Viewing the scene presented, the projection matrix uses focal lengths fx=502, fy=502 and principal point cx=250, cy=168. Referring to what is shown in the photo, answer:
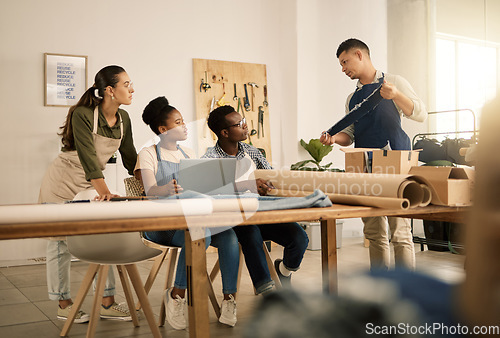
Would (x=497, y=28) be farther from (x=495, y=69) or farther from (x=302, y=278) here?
(x=302, y=278)

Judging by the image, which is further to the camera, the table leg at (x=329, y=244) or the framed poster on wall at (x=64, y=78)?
the framed poster on wall at (x=64, y=78)

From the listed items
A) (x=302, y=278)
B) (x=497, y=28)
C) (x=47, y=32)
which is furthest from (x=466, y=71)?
(x=47, y=32)

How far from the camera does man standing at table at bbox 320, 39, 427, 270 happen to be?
242 centimetres

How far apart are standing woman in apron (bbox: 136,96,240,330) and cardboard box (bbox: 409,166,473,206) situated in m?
0.78

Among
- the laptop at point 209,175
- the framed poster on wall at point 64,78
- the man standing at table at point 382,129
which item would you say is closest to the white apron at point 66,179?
the laptop at point 209,175

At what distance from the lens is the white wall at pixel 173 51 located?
4164 millimetres

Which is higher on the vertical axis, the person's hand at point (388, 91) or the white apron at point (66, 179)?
the person's hand at point (388, 91)

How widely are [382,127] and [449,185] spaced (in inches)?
47.7

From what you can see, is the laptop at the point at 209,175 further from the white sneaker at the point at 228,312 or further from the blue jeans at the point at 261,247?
the white sneaker at the point at 228,312

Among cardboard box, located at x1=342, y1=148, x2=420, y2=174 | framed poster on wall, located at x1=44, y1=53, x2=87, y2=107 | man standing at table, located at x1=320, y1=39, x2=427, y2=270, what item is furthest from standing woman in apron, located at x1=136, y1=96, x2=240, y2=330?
framed poster on wall, located at x1=44, y1=53, x2=87, y2=107

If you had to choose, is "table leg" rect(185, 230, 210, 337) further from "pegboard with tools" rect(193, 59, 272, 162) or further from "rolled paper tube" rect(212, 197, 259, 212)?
"pegboard with tools" rect(193, 59, 272, 162)

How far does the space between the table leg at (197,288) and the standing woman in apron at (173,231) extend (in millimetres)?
470

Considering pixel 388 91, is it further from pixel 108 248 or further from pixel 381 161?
pixel 108 248

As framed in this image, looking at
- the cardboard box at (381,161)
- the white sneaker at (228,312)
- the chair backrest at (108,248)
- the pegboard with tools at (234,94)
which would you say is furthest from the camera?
the pegboard with tools at (234,94)
